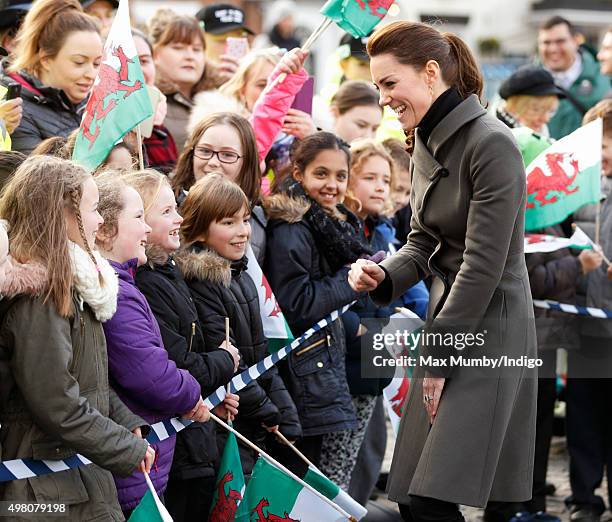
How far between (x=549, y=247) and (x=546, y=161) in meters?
0.49

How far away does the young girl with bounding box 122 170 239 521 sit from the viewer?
493cm

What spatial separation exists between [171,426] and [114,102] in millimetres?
1502

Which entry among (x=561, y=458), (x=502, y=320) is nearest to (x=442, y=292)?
(x=502, y=320)

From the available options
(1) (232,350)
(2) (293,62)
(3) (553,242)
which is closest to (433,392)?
(1) (232,350)

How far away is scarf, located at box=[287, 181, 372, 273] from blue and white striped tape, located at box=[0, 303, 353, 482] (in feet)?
0.84

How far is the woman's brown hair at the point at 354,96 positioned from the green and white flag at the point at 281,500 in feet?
10.9

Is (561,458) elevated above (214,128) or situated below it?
below

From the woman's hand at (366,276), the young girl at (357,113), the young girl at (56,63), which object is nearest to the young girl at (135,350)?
the woman's hand at (366,276)

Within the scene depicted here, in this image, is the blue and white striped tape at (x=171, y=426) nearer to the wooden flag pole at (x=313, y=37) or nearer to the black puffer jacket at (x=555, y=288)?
the wooden flag pole at (x=313, y=37)

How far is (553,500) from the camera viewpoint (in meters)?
7.68

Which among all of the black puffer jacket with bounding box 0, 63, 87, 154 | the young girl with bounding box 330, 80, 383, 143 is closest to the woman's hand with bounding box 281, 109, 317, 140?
the young girl with bounding box 330, 80, 383, 143

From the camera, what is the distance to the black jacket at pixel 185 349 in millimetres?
4914

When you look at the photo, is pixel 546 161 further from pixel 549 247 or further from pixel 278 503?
pixel 278 503

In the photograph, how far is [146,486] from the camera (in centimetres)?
460
